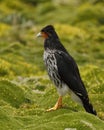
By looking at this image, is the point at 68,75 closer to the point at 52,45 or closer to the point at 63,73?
the point at 63,73

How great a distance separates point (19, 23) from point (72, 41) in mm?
10633

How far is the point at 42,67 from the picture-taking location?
39625mm

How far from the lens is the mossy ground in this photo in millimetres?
17844

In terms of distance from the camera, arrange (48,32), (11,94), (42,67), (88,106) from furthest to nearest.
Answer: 1. (42,67)
2. (11,94)
3. (48,32)
4. (88,106)

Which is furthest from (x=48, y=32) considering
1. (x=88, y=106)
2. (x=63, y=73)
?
(x=88, y=106)

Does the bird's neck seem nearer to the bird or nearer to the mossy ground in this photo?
the bird

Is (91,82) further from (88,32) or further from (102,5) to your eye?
(102,5)

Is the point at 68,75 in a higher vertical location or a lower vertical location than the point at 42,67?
lower

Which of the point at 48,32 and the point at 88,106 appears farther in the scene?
the point at 48,32

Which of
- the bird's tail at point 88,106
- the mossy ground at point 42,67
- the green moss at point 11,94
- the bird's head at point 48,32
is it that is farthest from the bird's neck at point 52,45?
the green moss at point 11,94

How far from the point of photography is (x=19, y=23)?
62.3m

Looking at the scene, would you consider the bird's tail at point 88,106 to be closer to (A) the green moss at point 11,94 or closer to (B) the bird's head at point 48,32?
(B) the bird's head at point 48,32

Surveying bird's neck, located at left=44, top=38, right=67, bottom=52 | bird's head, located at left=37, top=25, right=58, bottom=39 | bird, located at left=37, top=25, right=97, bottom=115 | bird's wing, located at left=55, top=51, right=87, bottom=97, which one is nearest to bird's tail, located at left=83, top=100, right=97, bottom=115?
bird, located at left=37, top=25, right=97, bottom=115

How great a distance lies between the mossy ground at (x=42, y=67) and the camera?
58.5 ft
